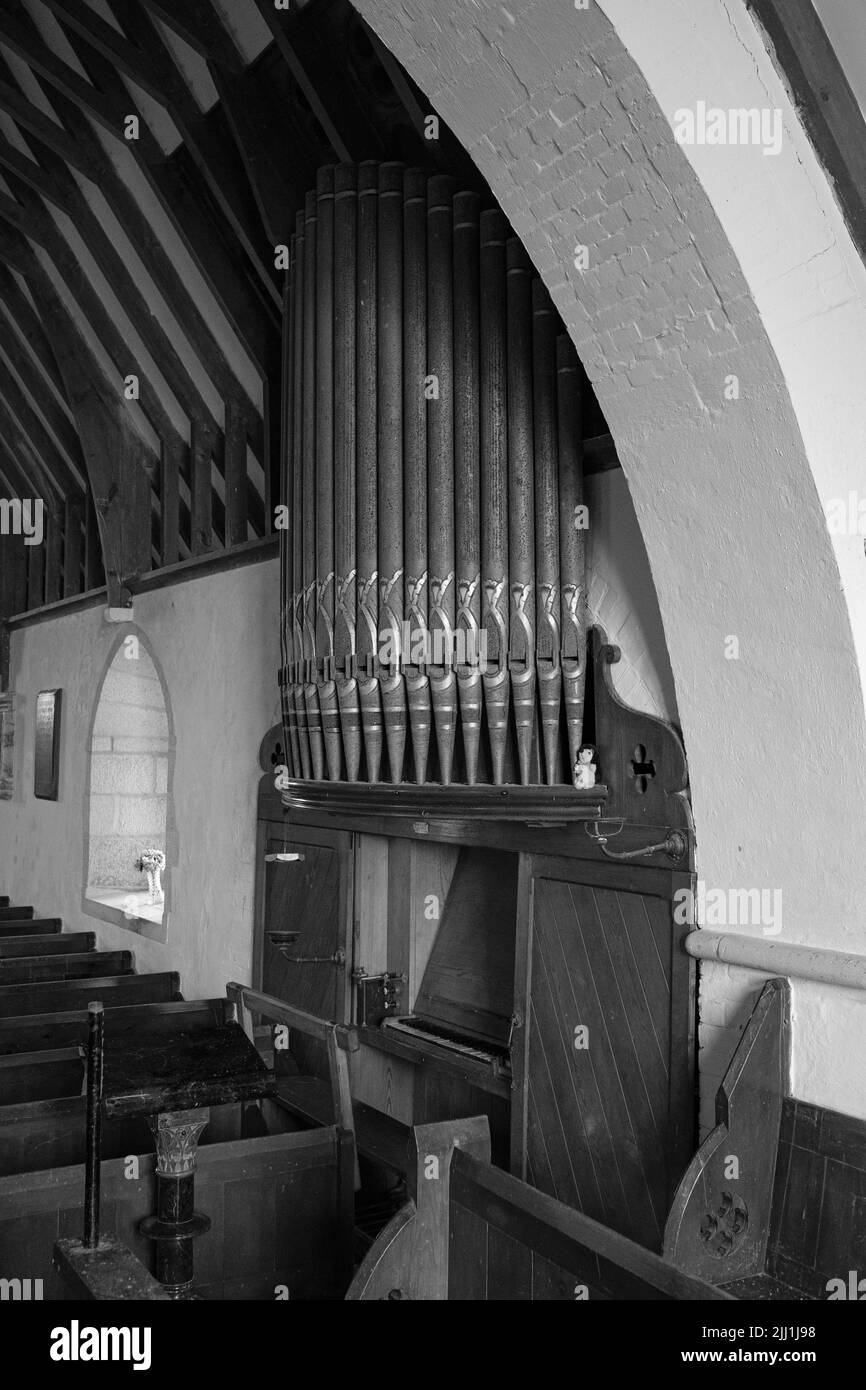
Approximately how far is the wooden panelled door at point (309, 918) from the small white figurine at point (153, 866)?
233 cm

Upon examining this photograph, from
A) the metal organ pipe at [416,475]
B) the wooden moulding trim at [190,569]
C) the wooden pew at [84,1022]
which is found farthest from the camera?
the wooden moulding trim at [190,569]

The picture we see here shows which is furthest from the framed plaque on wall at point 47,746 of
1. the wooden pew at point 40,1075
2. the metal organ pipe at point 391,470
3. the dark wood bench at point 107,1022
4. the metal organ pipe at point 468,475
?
the metal organ pipe at point 468,475

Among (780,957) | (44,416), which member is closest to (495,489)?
(780,957)

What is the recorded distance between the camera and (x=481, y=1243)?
2.54m

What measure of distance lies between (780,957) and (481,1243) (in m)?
0.88

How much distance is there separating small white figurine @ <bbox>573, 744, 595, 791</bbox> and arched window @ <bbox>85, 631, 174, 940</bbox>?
442cm

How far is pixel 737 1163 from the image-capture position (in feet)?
8.19

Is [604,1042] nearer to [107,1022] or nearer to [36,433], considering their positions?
[107,1022]

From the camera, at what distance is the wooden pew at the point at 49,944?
6.39m

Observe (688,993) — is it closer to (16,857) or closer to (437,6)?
(437,6)

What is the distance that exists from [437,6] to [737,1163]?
2483 millimetres

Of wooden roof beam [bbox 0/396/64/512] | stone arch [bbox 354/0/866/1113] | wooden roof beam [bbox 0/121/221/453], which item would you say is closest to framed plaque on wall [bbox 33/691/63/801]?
wooden roof beam [bbox 0/396/64/512]

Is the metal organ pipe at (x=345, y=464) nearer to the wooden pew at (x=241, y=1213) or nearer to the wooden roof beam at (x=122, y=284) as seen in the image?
the wooden pew at (x=241, y=1213)
